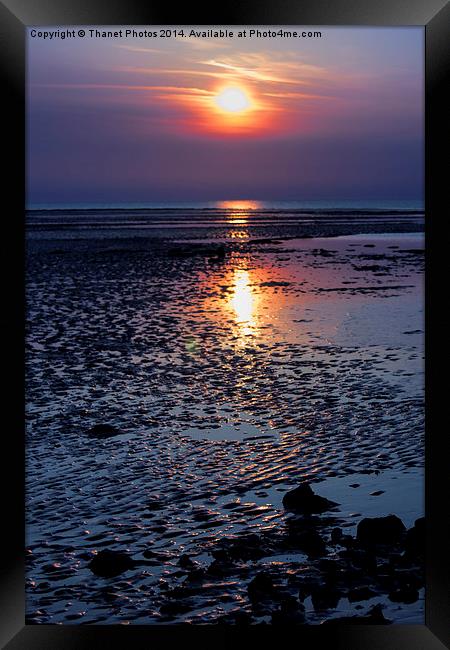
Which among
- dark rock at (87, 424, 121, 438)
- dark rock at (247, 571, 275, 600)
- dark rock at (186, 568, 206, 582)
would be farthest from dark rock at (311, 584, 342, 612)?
dark rock at (87, 424, 121, 438)

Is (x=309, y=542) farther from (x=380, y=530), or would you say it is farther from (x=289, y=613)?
(x=289, y=613)

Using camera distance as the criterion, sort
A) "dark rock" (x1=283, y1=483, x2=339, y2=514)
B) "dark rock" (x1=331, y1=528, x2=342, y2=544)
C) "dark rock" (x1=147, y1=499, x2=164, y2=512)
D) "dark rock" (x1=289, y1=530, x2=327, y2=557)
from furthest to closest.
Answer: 1. "dark rock" (x1=147, y1=499, x2=164, y2=512)
2. "dark rock" (x1=283, y1=483, x2=339, y2=514)
3. "dark rock" (x1=331, y1=528, x2=342, y2=544)
4. "dark rock" (x1=289, y1=530, x2=327, y2=557)

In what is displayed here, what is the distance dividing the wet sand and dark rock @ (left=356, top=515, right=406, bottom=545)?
0.48 feet

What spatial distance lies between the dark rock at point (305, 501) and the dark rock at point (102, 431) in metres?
2.72

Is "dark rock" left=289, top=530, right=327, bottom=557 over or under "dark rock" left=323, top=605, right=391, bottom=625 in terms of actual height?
over

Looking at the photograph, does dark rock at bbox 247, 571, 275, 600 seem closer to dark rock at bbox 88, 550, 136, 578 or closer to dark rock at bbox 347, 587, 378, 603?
dark rock at bbox 347, 587, 378, 603

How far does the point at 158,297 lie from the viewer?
20.3 meters

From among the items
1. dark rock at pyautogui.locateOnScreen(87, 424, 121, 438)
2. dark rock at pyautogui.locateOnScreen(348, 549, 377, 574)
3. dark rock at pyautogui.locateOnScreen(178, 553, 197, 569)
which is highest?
dark rock at pyautogui.locateOnScreen(87, 424, 121, 438)

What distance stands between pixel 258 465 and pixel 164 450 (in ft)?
3.45

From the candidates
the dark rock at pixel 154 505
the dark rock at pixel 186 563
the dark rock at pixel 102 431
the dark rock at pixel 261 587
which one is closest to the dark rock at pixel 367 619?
the dark rock at pixel 261 587

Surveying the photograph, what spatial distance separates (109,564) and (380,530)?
1.95 m

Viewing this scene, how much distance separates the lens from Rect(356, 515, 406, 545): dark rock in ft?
20.3
